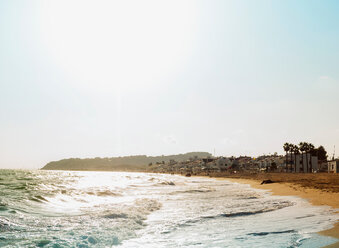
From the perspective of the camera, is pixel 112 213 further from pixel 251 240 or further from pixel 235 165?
pixel 235 165

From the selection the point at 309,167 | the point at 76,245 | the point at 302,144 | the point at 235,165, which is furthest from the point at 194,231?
the point at 235,165

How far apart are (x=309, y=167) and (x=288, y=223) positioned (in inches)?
4094

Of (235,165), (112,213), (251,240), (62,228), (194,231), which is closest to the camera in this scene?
(251,240)

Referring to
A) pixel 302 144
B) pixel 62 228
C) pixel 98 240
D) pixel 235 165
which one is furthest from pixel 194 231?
pixel 235 165

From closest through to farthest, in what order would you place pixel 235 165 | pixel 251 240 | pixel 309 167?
pixel 251 240, pixel 309 167, pixel 235 165

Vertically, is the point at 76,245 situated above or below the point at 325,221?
below

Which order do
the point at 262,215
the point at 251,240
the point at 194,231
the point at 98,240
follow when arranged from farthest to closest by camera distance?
the point at 262,215 → the point at 194,231 → the point at 98,240 → the point at 251,240

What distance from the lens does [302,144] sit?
111 m

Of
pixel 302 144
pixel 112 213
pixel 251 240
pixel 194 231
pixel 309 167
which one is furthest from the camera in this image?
pixel 302 144

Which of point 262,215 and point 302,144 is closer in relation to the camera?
point 262,215

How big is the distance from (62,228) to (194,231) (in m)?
4.90

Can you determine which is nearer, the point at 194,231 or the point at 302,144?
the point at 194,231

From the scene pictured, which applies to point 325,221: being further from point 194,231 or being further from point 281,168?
point 281,168

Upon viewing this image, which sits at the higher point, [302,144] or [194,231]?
[302,144]
